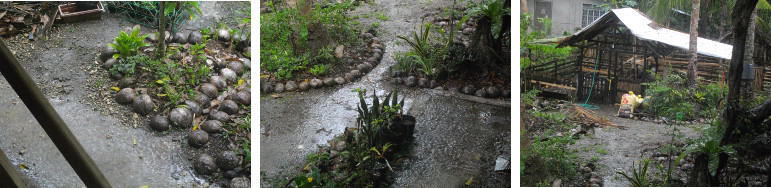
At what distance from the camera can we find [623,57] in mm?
2664

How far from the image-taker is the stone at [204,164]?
2.43m

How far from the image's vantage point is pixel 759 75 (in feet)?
8.67

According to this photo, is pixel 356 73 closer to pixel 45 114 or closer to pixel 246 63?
pixel 246 63

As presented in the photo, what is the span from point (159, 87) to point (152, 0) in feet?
1.32

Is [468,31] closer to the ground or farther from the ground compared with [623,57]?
farther from the ground

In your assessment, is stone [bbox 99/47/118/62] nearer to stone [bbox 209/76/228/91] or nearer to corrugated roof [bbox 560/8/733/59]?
stone [bbox 209/76/228/91]

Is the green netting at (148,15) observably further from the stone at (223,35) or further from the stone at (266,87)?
the stone at (266,87)


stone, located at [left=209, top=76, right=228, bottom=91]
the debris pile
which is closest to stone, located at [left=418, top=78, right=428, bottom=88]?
stone, located at [left=209, top=76, right=228, bottom=91]

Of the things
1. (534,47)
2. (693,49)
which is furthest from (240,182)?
(693,49)

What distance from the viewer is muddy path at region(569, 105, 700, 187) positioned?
271 cm

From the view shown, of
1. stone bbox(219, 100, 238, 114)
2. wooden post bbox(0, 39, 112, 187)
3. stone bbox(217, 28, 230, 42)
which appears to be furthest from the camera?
stone bbox(217, 28, 230, 42)

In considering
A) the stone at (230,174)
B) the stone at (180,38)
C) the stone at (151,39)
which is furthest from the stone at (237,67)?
the stone at (230,174)

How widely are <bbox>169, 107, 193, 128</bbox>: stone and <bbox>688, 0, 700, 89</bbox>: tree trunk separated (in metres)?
2.16

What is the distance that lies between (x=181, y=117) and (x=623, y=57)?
6.34 ft
